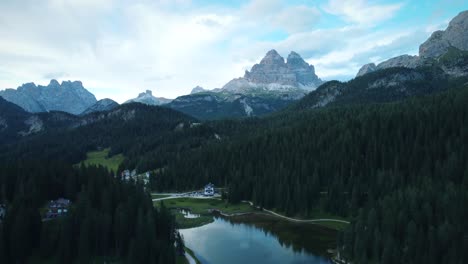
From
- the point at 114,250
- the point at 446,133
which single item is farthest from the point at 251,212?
the point at 446,133

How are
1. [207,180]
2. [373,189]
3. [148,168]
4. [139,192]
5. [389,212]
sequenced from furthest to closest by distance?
[148,168] < [207,180] < [373,189] < [139,192] < [389,212]

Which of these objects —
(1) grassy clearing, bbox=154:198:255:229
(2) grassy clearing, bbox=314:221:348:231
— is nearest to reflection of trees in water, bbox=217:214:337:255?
(2) grassy clearing, bbox=314:221:348:231

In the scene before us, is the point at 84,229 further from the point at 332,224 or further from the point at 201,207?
the point at 332,224

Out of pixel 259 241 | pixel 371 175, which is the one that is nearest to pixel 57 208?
pixel 259 241

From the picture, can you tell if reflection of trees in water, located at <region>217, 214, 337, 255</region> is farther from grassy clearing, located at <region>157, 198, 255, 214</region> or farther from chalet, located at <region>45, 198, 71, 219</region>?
chalet, located at <region>45, 198, 71, 219</region>

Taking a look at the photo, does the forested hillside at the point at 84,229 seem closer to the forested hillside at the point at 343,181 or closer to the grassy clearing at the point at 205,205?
the forested hillside at the point at 343,181

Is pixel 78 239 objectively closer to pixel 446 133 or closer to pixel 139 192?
pixel 139 192

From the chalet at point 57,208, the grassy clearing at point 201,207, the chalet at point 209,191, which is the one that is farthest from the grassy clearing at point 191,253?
the chalet at point 209,191
